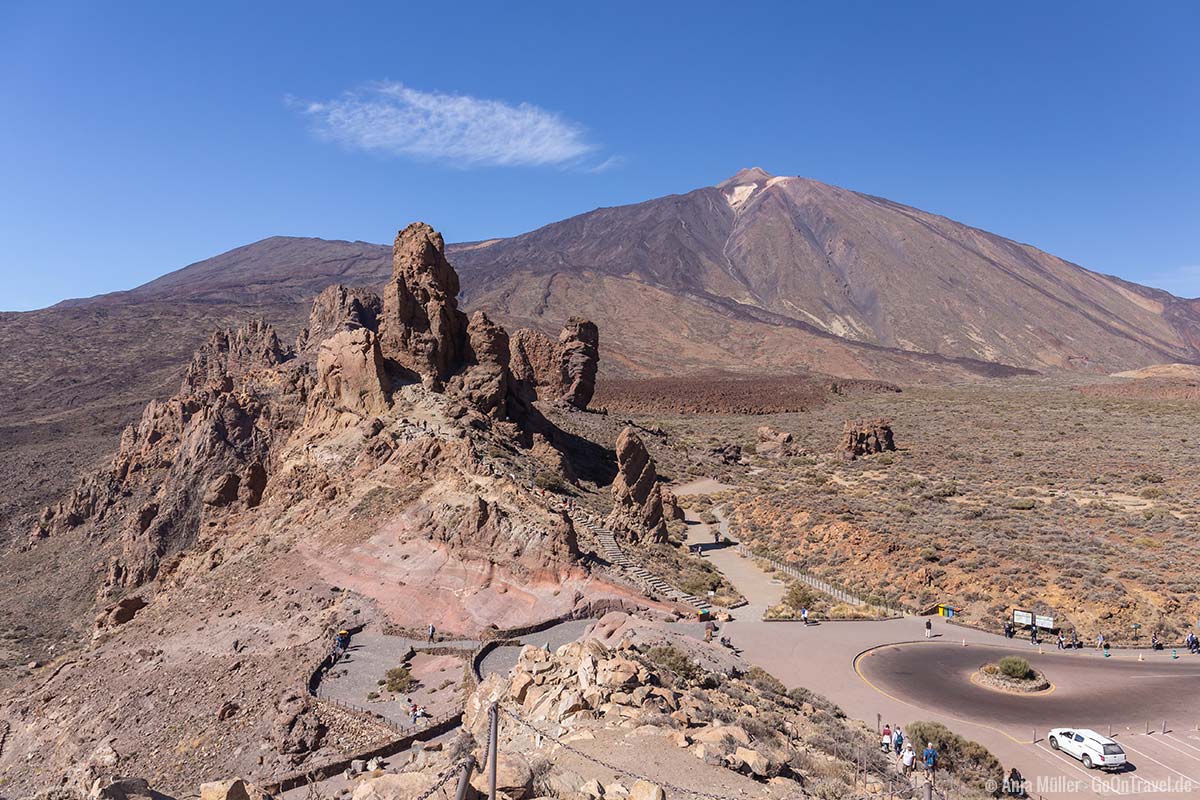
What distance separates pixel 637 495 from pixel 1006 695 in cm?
1688

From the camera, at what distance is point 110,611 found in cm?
2580

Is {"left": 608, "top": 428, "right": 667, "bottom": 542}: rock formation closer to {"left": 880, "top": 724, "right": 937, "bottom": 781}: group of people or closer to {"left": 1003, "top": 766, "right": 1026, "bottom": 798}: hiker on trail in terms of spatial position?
{"left": 880, "top": 724, "right": 937, "bottom": 781}: group of people

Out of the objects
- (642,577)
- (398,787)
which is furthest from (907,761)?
(642,577)

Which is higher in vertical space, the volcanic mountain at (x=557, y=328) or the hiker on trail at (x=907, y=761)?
the volcanic mountain at (x=557, y=328)

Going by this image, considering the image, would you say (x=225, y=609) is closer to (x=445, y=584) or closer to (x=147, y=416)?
(x=445, y=584)

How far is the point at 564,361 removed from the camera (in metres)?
59.6

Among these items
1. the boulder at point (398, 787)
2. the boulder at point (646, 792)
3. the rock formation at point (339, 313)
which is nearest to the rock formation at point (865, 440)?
the rock formation at point (339, 313)

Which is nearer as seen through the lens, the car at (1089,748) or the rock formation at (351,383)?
the car at (1089,748)

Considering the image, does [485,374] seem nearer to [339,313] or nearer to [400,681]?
[400,681]

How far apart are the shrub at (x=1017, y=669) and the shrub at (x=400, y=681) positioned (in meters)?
14.5

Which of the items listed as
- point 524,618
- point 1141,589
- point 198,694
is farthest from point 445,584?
point 1141,589

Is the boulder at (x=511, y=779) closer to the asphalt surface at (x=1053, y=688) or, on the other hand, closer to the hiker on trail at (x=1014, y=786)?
the hiker on trail at (x=1014, y=786)

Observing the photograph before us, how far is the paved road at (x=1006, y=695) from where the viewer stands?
1395cm

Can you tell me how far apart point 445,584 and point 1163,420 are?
69.3 metres
